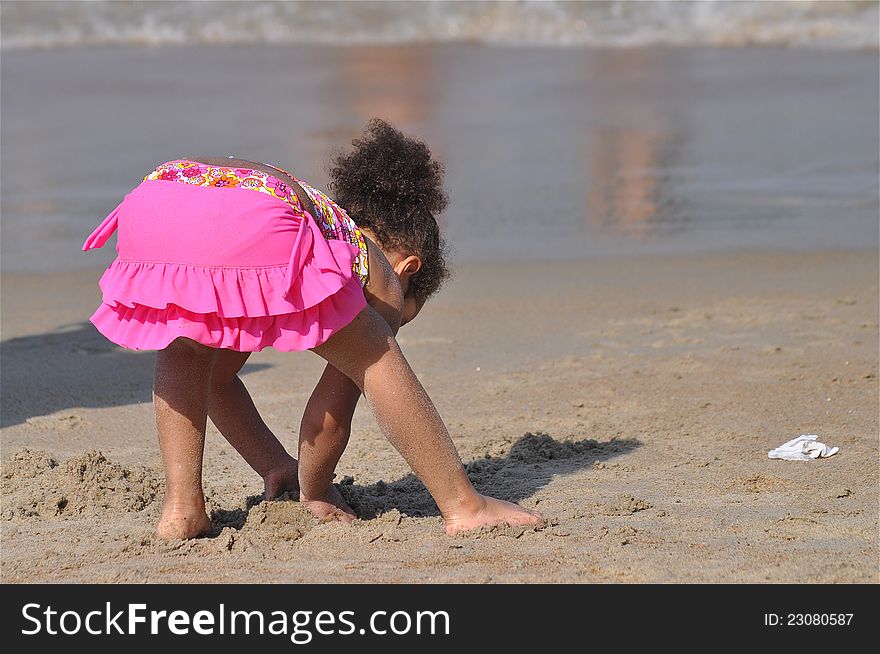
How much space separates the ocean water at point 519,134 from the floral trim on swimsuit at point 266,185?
13.2 ft

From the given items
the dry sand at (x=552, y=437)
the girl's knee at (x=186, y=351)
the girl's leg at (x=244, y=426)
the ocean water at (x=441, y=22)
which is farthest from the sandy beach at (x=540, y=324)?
the ocean water at (x=441, y=22)

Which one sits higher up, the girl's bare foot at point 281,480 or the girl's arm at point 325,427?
the girl's arm at point 325,427

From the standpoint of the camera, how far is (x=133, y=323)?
2.83m

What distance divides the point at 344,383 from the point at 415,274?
346 mm

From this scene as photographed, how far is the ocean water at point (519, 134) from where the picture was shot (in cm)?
750

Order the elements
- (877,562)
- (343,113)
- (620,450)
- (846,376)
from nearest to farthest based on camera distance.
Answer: (877,562)
(620,450)
(846,376)
(343,113)

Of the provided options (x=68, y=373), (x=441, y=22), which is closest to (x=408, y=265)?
(x=68, y=373)

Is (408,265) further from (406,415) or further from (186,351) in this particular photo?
(186,351)

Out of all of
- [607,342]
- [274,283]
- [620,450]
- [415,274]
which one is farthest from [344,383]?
[607,342]

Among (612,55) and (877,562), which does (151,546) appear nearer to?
(877,562)

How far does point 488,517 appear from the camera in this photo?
3.08 m

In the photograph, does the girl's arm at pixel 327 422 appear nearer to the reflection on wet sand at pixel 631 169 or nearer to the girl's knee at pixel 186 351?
the girl's knee at pixel 186 351

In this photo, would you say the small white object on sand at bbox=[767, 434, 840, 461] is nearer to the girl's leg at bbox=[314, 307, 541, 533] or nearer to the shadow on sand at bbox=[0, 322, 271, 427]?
the girl's leg at bbox=[314, 307, 541, 533]

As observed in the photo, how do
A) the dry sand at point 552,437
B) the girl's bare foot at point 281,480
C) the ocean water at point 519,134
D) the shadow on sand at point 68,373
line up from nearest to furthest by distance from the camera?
1. the dry sand at point 552,437
2. the girl's bare foot at point 281,480
3. the shadow on sand at point 68,373
4. the ocean water at point 519,134
